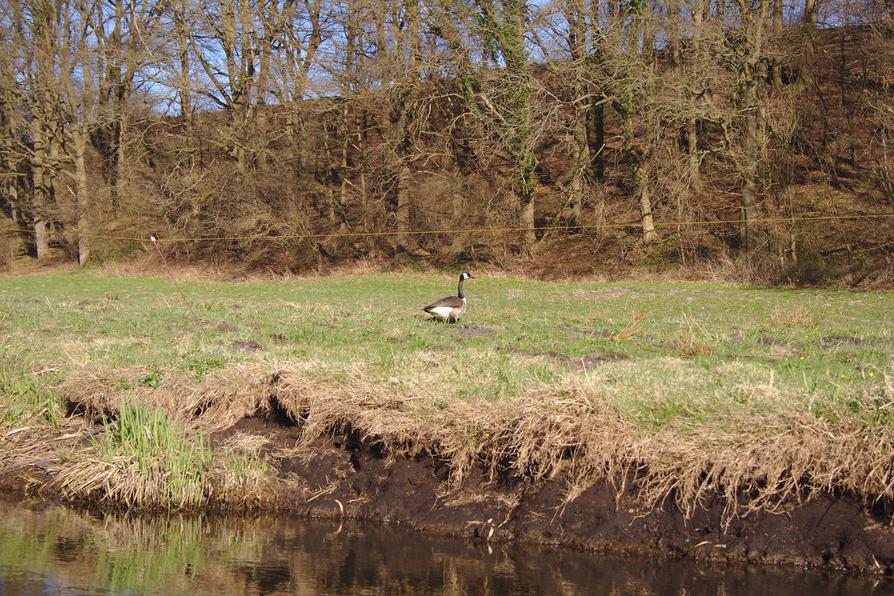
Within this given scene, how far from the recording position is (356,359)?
440 inches

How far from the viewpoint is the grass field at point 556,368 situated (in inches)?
310

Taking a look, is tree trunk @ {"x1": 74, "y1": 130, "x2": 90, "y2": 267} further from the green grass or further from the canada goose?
the canada goose

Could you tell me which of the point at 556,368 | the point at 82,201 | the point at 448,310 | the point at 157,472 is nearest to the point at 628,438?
the point at 556,368

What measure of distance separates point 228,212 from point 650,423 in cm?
3441

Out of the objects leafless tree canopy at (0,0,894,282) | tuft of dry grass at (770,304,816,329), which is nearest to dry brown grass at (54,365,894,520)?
tuft of dry grass at (770,304,816,329)

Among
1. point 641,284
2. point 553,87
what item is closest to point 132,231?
point 553,87

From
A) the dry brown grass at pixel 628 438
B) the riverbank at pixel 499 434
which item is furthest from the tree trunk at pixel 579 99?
the dry brown grass at pixel 628 438

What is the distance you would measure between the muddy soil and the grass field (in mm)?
302

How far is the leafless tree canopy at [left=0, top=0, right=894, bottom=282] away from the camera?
100 ft

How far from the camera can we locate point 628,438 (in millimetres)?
8195

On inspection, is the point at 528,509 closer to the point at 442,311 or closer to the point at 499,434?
the point at 499,434

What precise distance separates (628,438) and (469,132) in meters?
29.0

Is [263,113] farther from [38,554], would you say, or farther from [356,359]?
[38,554]

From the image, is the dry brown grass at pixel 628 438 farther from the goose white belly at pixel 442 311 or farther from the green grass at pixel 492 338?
the goose white belly at pixel 442 311
